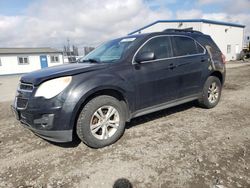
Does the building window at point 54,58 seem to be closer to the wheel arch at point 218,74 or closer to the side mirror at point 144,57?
the wheel arch at point 218,74

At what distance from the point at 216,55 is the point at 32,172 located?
4693 mm

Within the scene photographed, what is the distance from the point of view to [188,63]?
4.28 m

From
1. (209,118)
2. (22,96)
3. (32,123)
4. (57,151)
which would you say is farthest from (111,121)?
(209,118)

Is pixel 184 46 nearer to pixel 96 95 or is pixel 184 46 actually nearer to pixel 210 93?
pixel 210 93

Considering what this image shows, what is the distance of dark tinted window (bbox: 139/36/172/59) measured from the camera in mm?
3781

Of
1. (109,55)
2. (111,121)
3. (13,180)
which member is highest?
(109,55)

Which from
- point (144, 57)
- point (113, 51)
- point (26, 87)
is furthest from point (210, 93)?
point (26, 87)

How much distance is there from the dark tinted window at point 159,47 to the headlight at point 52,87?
5.08 ft

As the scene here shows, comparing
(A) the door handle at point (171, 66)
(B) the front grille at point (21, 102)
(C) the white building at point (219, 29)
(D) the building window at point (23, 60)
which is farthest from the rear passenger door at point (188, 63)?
(D) the building window at point (23, 60)

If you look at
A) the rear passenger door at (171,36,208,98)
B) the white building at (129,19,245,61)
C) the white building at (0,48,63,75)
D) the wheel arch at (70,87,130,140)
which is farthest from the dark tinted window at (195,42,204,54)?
the white building at (0,48,63,75)

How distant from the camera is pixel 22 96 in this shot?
3.07 meters

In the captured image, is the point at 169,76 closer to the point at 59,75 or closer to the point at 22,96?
the point at 59,75

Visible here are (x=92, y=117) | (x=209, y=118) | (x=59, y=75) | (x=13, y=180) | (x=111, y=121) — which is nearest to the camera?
(x=13, y=180)

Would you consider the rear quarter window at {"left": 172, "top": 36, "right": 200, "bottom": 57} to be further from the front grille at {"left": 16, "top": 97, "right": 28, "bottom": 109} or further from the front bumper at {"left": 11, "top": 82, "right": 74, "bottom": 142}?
the front grille at {"left": 16, "top": 97, "right": 28, "bottom": 109}
